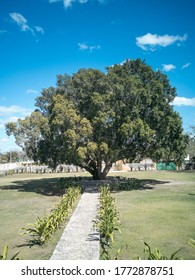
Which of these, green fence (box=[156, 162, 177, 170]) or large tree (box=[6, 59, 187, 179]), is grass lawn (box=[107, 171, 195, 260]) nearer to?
large tree (box=[6, 59, 187, 179])

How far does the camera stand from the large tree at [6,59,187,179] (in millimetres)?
19219

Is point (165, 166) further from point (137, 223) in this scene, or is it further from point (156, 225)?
point (156, 225)

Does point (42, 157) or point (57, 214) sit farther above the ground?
point (42, 157)

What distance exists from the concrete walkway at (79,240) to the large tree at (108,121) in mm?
7326

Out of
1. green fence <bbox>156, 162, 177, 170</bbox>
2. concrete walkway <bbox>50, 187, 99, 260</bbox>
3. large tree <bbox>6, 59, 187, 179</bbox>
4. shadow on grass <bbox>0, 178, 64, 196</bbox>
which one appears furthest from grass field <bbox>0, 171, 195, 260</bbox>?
green fence <bbox>156, 162, 177, 170</bbox>

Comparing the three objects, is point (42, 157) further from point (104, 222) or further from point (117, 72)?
point (104, 222)

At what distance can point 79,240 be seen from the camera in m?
8.50

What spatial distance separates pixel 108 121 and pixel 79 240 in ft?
40.4

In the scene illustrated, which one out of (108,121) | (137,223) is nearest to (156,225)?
(137,223)

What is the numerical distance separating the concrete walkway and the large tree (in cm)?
733
